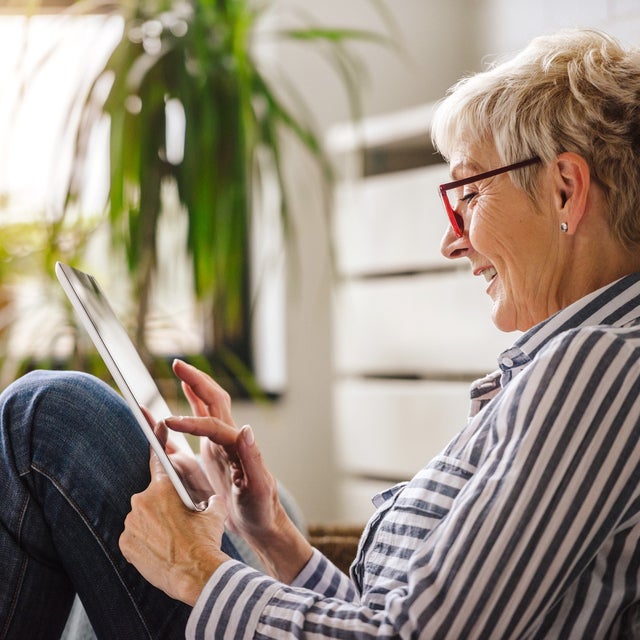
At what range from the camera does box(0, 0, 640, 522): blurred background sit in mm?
2244

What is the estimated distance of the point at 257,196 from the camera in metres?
2.41

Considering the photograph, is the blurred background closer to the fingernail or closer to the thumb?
the fingernail

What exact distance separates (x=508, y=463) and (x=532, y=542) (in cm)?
7

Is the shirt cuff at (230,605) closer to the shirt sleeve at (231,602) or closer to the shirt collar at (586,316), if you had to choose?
the shirt sleeve at (231,602)

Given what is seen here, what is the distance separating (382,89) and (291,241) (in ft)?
3.53

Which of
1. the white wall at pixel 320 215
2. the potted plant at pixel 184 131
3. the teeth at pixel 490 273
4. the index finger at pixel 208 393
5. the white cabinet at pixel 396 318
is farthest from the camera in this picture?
the white wall at pixel 320 215

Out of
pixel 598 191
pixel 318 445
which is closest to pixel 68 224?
pixel 318 445

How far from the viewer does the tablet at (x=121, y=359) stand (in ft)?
3.10

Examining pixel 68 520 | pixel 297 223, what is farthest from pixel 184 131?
pixel 68 520

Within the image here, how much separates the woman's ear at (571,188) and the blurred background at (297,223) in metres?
1.18

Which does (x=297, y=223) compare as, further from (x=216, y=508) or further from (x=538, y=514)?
(x=538, y=514)

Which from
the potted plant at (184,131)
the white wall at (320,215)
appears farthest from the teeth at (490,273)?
the white wall at (320,215)

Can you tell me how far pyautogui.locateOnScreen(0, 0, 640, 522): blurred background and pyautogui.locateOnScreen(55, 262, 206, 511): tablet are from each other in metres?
0.96

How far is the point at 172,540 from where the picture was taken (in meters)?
0.95
